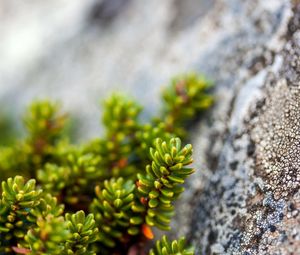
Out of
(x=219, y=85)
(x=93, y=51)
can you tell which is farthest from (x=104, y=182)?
(x=93, y=51)

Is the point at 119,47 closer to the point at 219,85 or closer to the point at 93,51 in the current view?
the point at 93,51

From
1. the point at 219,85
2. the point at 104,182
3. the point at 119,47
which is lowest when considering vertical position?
the point at 104,182

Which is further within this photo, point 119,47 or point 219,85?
point 119,47

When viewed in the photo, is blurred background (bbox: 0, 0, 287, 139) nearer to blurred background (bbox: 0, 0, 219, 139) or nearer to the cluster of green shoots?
blurred background (bbox: 0, 0, 219, 139)

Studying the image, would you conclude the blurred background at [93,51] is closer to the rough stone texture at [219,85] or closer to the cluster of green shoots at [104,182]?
the rough stone texture at [219,85]

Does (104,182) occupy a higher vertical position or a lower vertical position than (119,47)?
lower

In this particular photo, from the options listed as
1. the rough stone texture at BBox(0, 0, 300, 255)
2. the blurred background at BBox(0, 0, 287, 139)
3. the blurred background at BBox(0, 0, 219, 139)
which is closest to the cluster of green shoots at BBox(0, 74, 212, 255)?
the rough stone texture at BBox(0, 0, 300, 255)
